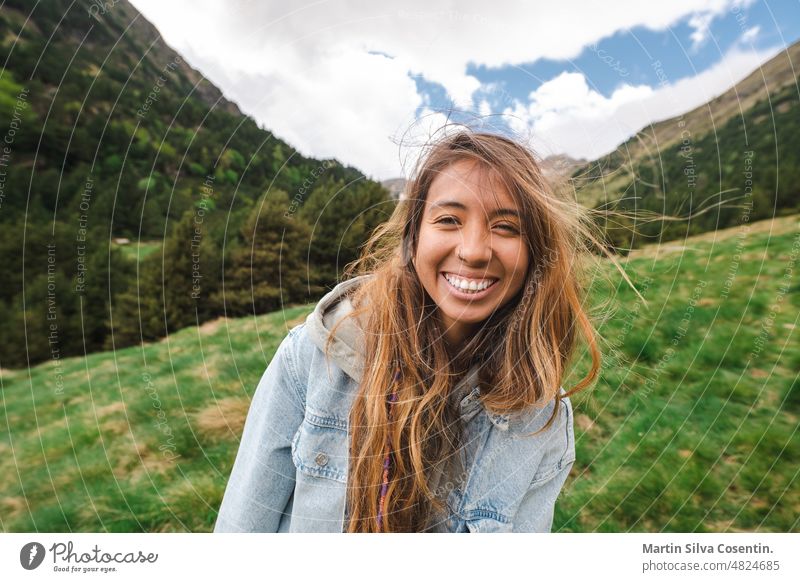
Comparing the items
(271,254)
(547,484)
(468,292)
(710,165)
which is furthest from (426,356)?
(710,165)

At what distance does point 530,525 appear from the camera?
1.17 meters

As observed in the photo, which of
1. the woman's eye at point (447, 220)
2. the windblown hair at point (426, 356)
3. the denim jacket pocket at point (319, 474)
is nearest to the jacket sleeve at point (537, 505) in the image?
the windblown hair at point (426, 356)

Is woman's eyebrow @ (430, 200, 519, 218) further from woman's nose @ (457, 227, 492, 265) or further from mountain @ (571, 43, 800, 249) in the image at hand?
mountain @ (571, 43, 800, 249)

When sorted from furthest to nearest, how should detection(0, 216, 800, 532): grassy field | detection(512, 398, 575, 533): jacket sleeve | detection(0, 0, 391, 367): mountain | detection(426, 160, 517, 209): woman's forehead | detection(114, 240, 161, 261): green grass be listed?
detection(114, 240, 161, 261): green grass → detection(0, 216, 800, 532): grassy field → detection(0, 0, 391, 367): mountain → detection(512, 398, 575, 533): jacket sleeve → detection(426, 160, 517, 209): woman's forehead

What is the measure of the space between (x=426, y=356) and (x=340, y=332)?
0.68 ft

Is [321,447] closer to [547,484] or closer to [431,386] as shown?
[431,386]

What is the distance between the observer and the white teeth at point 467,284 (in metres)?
0.97

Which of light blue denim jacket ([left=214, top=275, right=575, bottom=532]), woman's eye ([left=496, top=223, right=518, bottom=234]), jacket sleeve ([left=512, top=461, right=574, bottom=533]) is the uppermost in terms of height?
woman's eye ([left=496, top=223, right=518, bottom=234])

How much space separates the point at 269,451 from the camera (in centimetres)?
105

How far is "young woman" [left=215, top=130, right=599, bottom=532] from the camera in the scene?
990mm
